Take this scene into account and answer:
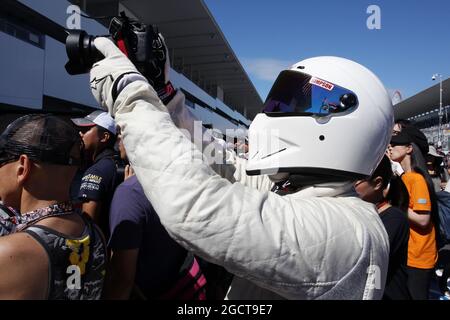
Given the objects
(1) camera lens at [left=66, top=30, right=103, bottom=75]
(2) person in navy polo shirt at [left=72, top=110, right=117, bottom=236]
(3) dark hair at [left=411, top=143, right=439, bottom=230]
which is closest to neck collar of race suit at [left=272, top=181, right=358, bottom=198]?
(1) camera lens at [left=66, top=30, right=103, bottom=75]

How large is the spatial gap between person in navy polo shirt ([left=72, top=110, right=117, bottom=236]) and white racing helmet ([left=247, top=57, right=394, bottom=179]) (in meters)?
1.53

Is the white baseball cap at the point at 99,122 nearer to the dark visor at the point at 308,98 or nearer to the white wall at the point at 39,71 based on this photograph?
the dark visor at the point at 308,98

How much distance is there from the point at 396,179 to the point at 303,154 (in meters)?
1.78

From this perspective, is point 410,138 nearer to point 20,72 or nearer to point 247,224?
point 247,224

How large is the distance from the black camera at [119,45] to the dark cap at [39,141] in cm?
26

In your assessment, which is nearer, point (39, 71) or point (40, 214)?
point (40, 214)

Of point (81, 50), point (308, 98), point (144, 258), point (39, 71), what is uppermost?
point (39, 71)

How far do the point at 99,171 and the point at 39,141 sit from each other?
1237 millimetres

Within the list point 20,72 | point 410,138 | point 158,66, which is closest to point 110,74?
point 158,66

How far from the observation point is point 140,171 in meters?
0.82

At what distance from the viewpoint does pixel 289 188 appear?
114 centimetres

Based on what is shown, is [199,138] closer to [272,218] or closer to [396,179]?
[272,218]

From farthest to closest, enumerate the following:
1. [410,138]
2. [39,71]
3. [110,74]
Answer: [39,71], [410,138], [110,74]

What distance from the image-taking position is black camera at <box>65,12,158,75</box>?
1157 mm
